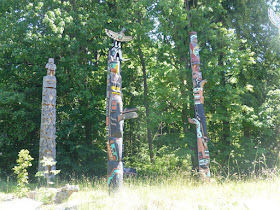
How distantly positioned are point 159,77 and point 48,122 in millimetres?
4919

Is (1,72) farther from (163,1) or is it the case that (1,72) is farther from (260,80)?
(260,80)

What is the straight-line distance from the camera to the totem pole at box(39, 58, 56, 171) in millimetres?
8641

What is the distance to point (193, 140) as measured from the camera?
35.2 ft

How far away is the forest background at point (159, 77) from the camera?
10.9 metres

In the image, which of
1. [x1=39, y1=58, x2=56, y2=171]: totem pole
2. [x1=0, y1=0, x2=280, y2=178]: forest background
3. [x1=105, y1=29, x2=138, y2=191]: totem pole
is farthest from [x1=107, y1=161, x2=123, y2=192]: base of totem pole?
[x1=0, y1=0, x2=280, y2=178]: forest background

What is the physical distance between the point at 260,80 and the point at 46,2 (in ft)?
33.2

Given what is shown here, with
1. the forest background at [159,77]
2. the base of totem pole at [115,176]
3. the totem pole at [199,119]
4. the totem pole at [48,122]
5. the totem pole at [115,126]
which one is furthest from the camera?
the forest background at [159,77]

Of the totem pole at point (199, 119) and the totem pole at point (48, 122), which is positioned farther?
the totem pole at point (199, 119)

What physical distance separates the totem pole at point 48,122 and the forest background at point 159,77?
6.67ft

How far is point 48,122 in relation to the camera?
29.0 ft

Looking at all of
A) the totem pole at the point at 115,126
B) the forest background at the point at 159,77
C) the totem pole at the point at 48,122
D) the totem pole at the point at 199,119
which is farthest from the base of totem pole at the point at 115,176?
the forest background at the point at 159,77

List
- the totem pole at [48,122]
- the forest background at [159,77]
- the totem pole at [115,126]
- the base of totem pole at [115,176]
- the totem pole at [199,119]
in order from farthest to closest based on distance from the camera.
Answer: the forest background at [159,77] < the totem pole at [199,119] < the totem pole at [48,122] < the totem pole at [115,126] < the base of totem pole at [115,176]

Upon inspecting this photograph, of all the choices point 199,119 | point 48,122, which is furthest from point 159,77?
point 48,122

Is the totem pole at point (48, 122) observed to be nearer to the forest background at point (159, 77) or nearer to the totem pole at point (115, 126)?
the forest background at point (159, 77)
